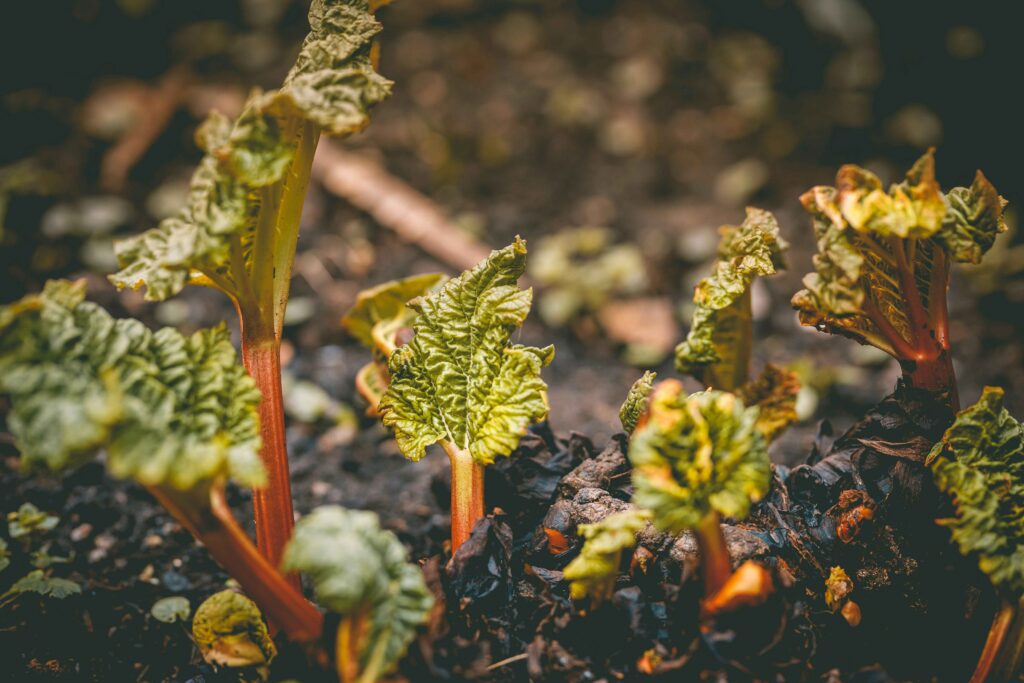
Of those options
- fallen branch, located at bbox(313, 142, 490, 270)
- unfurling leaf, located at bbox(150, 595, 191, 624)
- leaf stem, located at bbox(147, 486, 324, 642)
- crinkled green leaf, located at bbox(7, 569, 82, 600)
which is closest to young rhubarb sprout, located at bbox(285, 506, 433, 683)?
leaf stem, located at bbox(147, 486, 324, 642)

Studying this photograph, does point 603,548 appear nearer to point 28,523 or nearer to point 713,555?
point 713,555

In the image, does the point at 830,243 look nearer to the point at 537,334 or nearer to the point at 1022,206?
the point at 537,334

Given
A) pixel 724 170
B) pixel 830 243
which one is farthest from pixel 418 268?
pixel 830 243

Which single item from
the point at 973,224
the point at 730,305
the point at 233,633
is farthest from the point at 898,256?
the point at 233,633

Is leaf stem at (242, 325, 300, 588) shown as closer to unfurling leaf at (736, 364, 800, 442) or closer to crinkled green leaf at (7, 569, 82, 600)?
crinkled green leaf at (7, 569, 82, 600)

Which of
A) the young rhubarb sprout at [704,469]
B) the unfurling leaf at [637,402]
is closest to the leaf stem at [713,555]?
the young rhubarb sprout at [704,469]
